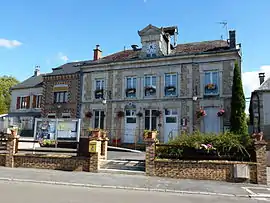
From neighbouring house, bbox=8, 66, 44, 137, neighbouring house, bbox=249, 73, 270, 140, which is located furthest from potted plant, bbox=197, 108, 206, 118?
neighbouring house, bbox=8, 66, 44, 137

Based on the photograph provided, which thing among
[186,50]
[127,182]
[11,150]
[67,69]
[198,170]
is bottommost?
[127,182]

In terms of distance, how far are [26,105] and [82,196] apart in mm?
23686

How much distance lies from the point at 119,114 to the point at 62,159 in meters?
9.98

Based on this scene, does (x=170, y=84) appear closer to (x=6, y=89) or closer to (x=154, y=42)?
(x=154, y=42)

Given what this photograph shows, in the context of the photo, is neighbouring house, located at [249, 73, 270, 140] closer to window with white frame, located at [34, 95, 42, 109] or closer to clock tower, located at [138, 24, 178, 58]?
clock tower, located at [138, 24, 178, 58]

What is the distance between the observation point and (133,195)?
7.57 metres

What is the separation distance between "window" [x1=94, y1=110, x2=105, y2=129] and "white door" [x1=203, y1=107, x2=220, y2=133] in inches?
328

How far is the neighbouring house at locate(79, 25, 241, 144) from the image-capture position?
19344 mm

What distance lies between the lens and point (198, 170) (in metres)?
10.5

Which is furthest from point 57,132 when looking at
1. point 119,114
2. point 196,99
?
point 196,99

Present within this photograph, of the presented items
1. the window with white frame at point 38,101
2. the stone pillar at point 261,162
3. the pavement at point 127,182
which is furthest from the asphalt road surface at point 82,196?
the window with white frame at point 38,101

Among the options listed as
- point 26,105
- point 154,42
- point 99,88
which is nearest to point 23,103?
point 26,105

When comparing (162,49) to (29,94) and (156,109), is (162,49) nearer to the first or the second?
(156,109)

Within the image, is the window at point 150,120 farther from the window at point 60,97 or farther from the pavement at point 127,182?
the pavement at point 127,182
